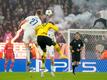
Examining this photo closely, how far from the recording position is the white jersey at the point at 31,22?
727 inches

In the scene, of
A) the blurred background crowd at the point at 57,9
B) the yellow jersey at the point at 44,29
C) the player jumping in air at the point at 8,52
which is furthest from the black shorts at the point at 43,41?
the blurred background crowd at the point at 57,9

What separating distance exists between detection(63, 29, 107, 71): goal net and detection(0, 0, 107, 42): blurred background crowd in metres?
5.90

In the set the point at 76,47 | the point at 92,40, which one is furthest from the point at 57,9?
the point at 76,47

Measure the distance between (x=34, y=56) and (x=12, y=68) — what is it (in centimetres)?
180

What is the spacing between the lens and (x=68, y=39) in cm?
2844

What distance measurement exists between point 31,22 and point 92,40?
10.5 meters

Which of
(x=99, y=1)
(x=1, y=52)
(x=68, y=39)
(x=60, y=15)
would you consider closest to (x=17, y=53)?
(x=1, y=52)

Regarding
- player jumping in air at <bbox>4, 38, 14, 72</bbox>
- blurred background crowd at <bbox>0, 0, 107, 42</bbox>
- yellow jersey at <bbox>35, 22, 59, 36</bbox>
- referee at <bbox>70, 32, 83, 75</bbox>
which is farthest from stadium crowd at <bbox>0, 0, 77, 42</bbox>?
yellow jersey at <bbox>35, 22, 59, 36</bbox>

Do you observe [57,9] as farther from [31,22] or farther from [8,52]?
[31,22]

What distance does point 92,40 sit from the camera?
2897 centimetres

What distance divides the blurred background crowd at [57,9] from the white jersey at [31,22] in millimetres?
14906

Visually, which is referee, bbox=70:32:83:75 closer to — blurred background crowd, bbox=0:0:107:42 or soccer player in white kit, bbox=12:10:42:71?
soccer player in white kit, bbox=12:10:42:71

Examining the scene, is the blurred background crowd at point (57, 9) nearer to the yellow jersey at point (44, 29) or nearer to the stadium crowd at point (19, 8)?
the stadium crowd at point (19, 8)

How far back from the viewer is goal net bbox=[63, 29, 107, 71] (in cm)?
2834
